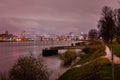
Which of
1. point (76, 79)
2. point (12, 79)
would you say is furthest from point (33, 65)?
point (76, 79)

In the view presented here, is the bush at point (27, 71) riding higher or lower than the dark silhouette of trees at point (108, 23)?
lower

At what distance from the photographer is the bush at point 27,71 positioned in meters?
23.3

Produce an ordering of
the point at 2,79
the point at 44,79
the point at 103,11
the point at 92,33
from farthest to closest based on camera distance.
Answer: the point at 92,33, the point at 103,11, the point at 44,79, the point at 2,79

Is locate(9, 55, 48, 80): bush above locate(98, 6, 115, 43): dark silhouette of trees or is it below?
below

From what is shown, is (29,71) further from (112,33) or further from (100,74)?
(112,33)

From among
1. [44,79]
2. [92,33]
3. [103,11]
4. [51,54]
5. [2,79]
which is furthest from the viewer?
[92,33]

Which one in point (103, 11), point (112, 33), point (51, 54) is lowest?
point (51, 54)

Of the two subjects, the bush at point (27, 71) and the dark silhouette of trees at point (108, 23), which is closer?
the bush at point (27, 71)

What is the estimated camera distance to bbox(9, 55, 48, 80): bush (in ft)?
76.4

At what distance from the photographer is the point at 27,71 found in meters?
23.3

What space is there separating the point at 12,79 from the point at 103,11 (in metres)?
86.6

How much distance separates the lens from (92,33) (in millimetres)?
194125

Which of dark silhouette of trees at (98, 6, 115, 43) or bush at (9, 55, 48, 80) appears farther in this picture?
dark silhouette of trees at (98, 6, 115, 43)

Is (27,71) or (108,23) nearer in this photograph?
(27,71)
